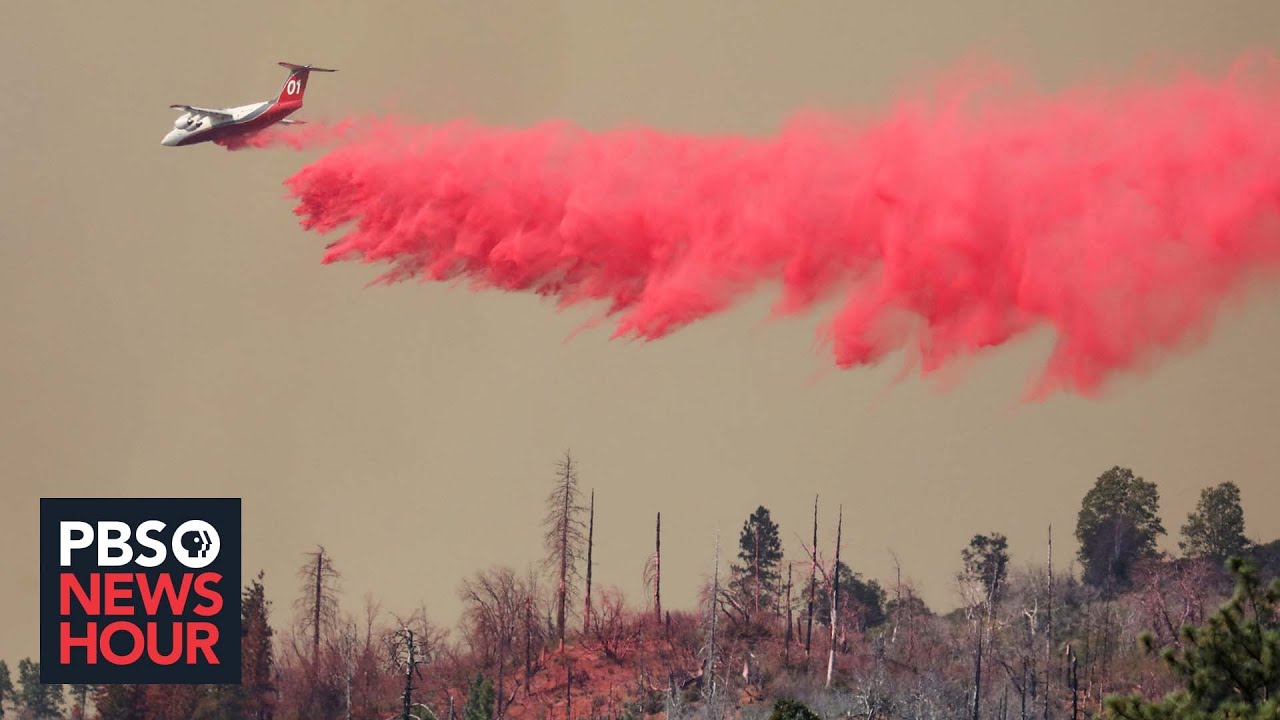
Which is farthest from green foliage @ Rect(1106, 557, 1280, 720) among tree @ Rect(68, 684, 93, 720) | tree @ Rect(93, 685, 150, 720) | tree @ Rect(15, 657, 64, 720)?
tree @ Rect(15, 657, 64, 720)

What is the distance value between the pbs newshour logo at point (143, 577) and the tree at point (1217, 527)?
2181 inches

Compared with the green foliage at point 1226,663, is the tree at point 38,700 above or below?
below

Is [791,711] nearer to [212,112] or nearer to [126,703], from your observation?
[212,112]

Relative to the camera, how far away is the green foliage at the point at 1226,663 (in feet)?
126

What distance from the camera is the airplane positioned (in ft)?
264

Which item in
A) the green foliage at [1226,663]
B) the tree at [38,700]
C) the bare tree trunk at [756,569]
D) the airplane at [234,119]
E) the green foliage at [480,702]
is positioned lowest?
the tree at [38,700]

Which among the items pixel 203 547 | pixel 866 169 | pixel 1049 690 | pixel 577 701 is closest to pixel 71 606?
pixel 203 547

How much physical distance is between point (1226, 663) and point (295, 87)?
51712mm

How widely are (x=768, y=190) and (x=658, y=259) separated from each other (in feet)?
12.8

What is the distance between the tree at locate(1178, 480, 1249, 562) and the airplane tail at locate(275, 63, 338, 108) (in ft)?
184

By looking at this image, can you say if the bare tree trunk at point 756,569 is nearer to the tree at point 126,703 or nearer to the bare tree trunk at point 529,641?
the bare tree trunk at point 529,641

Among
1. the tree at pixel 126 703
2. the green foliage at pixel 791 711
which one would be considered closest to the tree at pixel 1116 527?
the tree at pixel 126 703

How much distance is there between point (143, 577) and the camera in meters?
77.4

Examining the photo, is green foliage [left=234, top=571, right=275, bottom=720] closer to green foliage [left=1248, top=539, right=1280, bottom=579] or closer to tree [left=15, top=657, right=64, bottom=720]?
tree [left=15, top=657, right=64, bottom=720]
